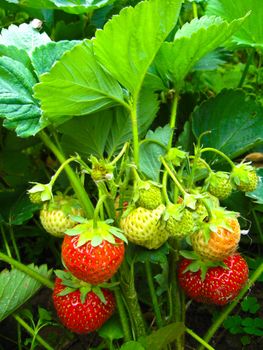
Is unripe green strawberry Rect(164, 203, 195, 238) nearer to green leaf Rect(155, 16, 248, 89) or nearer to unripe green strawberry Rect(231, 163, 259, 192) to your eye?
unripe green strawberry Rect(231, 163, 259, 192)

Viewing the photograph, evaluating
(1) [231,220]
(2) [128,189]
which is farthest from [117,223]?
(1) [231,220]

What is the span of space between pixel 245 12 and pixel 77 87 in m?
0.49

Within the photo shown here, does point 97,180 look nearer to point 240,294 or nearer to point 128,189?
point 128,189

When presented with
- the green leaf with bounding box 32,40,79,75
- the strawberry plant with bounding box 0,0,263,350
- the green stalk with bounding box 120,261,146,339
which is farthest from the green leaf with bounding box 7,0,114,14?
the green stalk with bounding box 120,261,146,339

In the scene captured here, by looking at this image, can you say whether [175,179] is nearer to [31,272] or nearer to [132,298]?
[132,298]

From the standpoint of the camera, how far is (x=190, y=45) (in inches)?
34.8

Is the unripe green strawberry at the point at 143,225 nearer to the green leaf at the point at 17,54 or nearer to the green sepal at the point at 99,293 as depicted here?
the green sepal at the point at 99,293

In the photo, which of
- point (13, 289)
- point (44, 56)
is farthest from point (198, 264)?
point (44, 56)

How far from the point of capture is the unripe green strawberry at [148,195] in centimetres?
84

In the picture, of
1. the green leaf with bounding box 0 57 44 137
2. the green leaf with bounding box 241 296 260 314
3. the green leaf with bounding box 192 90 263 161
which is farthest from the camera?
the green leaf with bounding box 241 296 260 314

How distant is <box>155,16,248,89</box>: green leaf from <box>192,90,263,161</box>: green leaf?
136 millimetres

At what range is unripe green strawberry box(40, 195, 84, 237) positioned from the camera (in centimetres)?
91

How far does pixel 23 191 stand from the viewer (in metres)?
1.21

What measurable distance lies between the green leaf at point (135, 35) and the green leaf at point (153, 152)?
173mm
